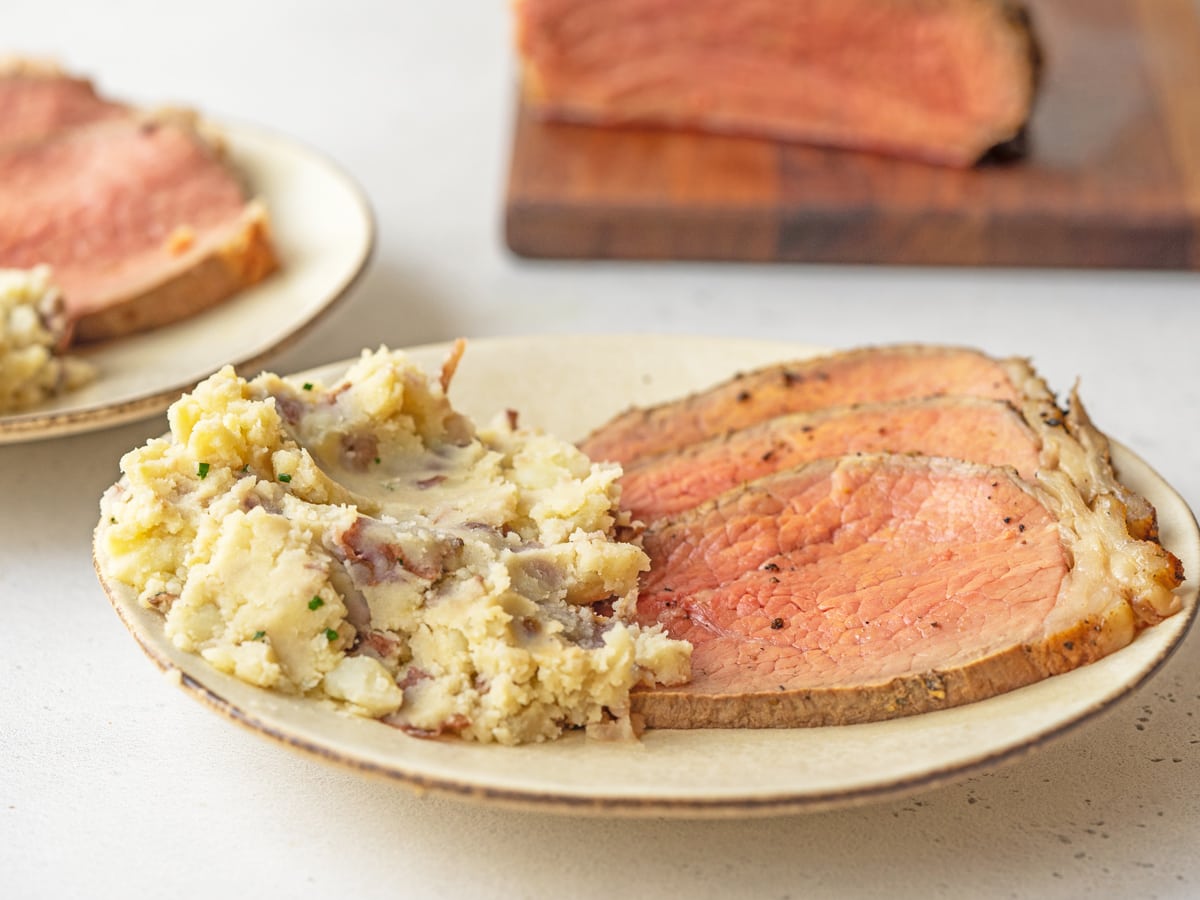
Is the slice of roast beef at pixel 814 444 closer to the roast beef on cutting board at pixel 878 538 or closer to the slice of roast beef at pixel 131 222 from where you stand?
the roast beef on cutting board at pixel 878 538

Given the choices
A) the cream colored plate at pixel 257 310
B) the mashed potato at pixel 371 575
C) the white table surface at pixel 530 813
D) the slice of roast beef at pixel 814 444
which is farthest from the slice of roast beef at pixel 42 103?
the slice of roast beef at pixel 814 444

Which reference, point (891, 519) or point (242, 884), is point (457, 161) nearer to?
point (891, 519)

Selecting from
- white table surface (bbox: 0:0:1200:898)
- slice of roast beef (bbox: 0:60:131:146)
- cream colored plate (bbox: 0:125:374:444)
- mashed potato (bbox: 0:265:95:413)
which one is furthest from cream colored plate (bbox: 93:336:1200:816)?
slice of roast beef (bbox: 0:60:131:146)

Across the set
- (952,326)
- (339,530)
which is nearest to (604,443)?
(339,530)

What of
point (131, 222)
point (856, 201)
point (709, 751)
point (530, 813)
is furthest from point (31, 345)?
point (856, 201)

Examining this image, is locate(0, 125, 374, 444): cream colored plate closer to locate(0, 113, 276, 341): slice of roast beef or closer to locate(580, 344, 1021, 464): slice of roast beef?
locate(0, 113, 276, 341): slice of roast beef

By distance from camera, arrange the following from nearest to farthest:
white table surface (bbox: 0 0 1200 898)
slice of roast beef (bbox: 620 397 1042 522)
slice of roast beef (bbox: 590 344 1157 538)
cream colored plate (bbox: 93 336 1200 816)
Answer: cream colored plate (bbox: 93 336 1200 816), white table surface (bbox: 0 0 1200 898), slice of roast beef (bbox: 620 397 1042 522), slice of roast beef (bbox: 590 344 1157 538)
